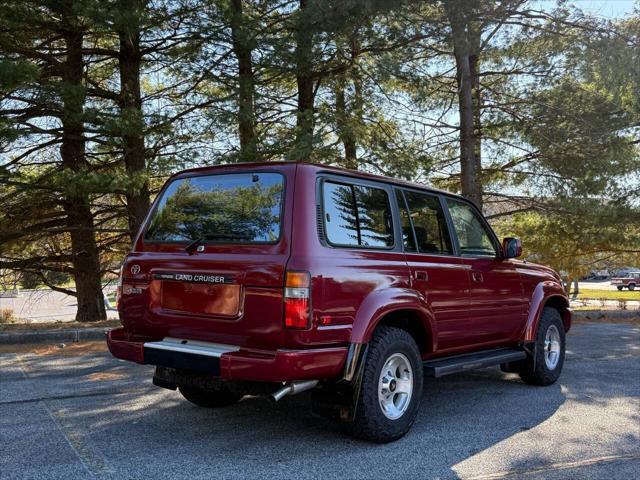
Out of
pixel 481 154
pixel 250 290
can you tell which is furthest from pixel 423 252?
pixel 481 154

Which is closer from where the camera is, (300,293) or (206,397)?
(300,293)

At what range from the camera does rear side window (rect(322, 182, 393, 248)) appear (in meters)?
4.05

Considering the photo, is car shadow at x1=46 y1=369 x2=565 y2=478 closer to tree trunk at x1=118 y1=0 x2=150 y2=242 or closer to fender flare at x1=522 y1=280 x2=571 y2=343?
fender flare at x1=522 y1=280 x2=571 y2=343

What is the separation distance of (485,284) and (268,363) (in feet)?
8.51

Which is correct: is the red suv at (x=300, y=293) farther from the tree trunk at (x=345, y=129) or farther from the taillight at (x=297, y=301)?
the tree trunk at (x=345, y=129)

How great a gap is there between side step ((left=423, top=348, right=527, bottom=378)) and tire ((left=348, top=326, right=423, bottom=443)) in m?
0.25

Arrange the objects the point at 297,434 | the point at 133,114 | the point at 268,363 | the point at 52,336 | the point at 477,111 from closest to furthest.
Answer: the point at 268,363, the point at 297,434, the point at 52,336, the point at 133,114, the point at 477,111

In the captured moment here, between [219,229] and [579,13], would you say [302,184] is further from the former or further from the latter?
[579,13]

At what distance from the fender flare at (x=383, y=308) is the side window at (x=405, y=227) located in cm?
42

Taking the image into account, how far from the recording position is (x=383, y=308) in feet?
13.3

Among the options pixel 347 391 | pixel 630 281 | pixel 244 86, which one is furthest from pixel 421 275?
pixel 630 281

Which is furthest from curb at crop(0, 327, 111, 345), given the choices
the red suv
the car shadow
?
the red suv

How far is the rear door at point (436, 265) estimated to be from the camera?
15.1ft

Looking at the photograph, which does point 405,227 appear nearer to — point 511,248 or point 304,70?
point 511,248
